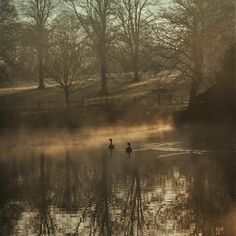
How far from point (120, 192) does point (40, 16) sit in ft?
166

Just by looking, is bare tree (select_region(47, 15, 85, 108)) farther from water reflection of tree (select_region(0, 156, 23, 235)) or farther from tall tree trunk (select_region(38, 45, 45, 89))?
water reflection of tree (select_region(0, 156, 23, 235))

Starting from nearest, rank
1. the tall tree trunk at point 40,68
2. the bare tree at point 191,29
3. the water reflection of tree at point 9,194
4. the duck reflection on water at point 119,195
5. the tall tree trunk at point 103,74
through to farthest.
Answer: the duck reflection on water at point 119,195
the water reflection of tree at point 9,194
the bare tree at point 191,29
the tall tree trunk at point 103,74
the tall tree trunk at point 40,68

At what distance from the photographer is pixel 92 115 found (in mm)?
54062

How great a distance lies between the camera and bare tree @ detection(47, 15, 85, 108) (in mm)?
59375

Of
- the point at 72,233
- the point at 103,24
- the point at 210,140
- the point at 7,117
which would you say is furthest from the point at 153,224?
the point at 103,24

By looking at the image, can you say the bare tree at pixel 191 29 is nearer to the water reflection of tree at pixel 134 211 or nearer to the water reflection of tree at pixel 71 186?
the water reflection of tree at pixel 71 186

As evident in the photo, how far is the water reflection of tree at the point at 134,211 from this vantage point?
19.6 meters

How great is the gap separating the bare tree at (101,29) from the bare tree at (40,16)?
5.41 m

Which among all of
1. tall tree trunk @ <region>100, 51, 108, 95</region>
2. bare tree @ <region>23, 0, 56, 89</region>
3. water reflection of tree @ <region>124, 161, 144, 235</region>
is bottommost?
water reflection of tree @ <region>124, 161, 144, 235</region>

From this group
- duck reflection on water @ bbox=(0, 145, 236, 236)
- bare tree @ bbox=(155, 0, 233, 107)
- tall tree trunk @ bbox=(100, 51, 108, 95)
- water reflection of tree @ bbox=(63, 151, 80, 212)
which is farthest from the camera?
tall tree trunk @ bbox=(100, 51, 108, 95)

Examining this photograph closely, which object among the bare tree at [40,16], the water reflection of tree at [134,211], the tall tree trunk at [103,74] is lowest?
the water reflection of tree at [134,211]

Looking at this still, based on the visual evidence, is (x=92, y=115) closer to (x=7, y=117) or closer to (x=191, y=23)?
(x=7, y=117)

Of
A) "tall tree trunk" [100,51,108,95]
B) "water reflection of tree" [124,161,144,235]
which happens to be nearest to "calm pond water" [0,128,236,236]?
"water reflection of tree" [124,161,144,235]

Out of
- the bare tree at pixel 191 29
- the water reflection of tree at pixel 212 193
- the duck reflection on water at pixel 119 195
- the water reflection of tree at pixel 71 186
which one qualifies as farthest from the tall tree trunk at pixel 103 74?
the water reflection of tree at pixel 212 193
